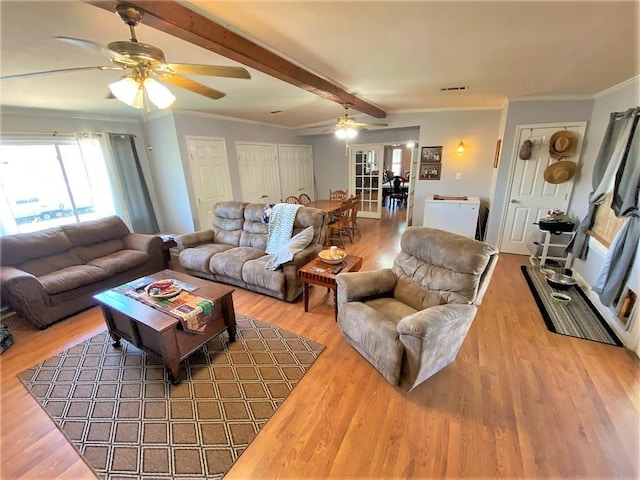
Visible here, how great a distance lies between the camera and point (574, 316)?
2.64m

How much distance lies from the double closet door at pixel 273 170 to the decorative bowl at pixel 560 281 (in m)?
5.15

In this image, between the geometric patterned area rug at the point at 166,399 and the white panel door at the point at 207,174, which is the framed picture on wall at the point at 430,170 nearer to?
the white panel door at the point at 207,174

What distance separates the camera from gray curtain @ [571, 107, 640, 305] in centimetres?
227

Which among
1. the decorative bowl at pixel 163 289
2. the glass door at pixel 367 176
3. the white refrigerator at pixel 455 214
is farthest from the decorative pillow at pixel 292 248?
the glass door at pixel 367 176

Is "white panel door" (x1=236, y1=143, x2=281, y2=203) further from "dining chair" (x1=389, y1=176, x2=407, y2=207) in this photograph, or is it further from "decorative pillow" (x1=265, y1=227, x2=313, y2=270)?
"dining chair" (x1=389, y1=176, x2=407, y2=207)

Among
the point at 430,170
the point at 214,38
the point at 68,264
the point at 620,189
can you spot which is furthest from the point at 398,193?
the point at 68,264

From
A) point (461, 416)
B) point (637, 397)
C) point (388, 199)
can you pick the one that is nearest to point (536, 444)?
point (461, 416)

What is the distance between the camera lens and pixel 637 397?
1.76m

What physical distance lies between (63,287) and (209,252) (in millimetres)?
1451

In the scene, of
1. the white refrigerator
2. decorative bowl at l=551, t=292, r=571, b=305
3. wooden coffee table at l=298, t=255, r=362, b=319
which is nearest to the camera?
wooden coffee table at l=298, t=255, r=362, b=319

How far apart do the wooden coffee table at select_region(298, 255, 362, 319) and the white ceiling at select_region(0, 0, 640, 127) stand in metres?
1.89

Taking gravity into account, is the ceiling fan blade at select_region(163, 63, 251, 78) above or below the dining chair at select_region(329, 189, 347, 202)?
above

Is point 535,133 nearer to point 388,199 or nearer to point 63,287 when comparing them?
point 388,199

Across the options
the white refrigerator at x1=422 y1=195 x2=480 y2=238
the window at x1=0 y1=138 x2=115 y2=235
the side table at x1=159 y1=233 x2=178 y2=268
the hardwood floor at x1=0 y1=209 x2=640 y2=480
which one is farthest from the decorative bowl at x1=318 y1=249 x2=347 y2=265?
the window at x1=0 y1=138 x2=115 y2=235
